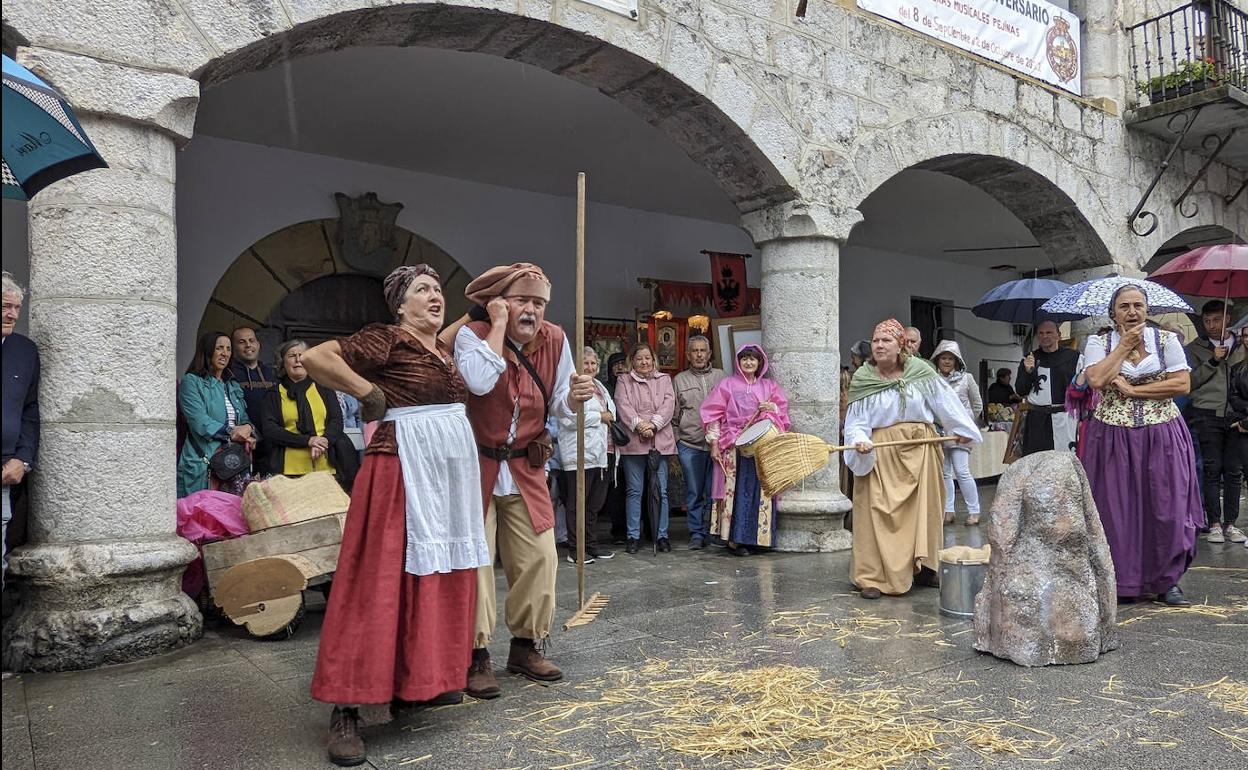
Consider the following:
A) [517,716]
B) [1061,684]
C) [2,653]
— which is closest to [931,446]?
[1061,684]

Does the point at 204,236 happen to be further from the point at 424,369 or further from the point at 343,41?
the point at 424,369

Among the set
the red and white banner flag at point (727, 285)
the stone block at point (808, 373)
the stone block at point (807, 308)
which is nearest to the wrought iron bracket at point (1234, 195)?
the red and white banner flag at point (727, 285)

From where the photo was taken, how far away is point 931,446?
538cm

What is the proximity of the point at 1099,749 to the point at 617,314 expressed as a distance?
26.8 ft

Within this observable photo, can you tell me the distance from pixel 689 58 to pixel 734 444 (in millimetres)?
2728

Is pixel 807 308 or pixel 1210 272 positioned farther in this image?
pixel 1210 272

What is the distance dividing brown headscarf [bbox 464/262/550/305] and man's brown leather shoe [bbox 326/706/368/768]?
1.53 meters

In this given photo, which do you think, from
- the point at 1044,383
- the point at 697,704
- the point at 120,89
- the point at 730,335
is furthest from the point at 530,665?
the point at 1044,383

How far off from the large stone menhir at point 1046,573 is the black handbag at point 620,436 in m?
3.54

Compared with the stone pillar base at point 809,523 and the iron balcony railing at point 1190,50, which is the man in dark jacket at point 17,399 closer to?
the stone pillar base at point 809,523

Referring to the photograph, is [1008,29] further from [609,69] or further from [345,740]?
[345,740]

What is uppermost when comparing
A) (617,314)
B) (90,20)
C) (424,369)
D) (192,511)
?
(90,20)

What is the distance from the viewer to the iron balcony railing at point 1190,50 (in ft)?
30.2

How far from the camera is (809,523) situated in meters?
6.80
